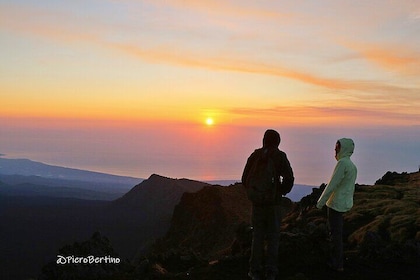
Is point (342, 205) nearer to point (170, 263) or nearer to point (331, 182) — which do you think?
point (331, 182)

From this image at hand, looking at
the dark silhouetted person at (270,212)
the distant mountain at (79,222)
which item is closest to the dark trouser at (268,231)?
the dark silhouetted person at (270,212)

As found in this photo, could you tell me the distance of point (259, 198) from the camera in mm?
10586

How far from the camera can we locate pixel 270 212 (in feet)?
35.2

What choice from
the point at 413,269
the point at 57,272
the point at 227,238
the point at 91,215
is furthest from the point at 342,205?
the point at 91,215

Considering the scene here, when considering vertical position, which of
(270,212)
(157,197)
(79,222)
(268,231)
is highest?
(270,212)

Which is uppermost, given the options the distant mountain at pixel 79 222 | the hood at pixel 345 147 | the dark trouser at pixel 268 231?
the hood at pixel 345 147

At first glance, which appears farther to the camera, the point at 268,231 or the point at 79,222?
the point at 79,222

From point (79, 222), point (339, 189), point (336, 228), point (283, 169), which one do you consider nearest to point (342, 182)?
point (339, 189)

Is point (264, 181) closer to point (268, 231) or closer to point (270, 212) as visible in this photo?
point (270, 212)

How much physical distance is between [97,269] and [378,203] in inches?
780

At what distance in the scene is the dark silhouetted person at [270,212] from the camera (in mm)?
10672

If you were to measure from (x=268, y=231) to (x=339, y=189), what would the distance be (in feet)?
7.74

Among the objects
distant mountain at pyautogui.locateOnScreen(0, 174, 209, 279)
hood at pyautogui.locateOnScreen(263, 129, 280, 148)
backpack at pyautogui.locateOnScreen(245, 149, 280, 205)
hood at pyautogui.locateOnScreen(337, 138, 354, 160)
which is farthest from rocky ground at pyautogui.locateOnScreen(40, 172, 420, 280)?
distant mountain at pyautogui.locateOnScreen(0, 174, 209, 279)

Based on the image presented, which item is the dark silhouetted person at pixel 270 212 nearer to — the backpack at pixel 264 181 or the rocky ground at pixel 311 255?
the backpack at pixel 264 181
